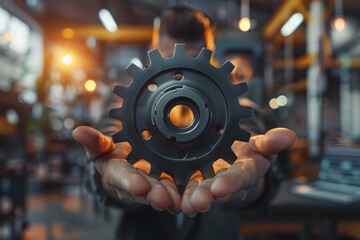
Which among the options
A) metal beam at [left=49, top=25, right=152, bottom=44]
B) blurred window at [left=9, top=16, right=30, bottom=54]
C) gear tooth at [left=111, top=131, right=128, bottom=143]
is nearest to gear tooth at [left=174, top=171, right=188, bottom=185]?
gear tooth at [left=111, top=131, right=128, bottom=143]

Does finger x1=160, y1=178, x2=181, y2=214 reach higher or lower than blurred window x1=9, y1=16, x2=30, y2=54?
lower

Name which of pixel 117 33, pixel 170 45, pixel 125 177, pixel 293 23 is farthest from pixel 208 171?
pixel 117 33

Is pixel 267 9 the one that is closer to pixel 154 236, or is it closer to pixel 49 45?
pixel 49 45

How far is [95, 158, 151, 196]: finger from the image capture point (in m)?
0.59

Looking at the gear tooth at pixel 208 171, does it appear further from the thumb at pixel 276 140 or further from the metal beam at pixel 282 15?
the metal beam at pixel 282 15

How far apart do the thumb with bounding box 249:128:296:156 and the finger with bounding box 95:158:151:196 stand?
21cm

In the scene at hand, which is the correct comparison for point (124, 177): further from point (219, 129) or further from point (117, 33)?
point (117, 33)

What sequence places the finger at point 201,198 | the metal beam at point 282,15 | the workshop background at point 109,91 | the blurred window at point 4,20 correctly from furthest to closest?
the metal beam at point 282,15, the blurred window at point 4,20, the workshop background at point 109,91, the finger at point 201,198

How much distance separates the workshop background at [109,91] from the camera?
2.02m

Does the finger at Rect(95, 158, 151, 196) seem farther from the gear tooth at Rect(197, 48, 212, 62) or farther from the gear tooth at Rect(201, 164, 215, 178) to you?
the gear tooth at Rect(197, 48, 212, 62)

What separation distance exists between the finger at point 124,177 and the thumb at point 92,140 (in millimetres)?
26

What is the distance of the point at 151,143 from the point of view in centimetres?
63

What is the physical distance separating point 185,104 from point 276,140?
0.16 meters

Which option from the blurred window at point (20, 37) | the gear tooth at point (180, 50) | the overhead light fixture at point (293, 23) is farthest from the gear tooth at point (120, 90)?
the blurred window at point (20, 37)
